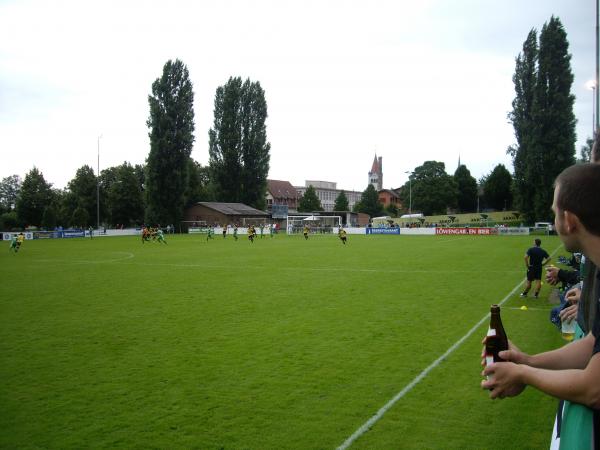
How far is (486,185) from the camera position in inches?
4092

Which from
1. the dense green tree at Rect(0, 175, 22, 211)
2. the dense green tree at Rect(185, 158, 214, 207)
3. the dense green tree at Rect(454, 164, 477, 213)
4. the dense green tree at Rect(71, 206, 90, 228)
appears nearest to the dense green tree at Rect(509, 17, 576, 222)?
the dense green tree at Rect(454, 164, 477, 213)

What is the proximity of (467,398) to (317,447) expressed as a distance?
2.50 m

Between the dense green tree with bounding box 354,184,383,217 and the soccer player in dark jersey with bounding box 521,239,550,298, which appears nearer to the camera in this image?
the soccer player in dark jersey with bounding box 521,239,550,298

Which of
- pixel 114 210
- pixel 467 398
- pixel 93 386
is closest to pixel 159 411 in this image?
pixel 93 386

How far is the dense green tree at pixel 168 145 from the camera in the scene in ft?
231

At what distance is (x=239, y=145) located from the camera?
84375 mm

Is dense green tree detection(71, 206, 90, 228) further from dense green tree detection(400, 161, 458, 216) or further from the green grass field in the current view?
the green grass field

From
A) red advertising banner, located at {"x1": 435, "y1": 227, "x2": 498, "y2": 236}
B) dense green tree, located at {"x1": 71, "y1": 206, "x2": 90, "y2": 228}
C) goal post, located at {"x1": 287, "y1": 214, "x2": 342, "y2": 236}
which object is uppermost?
dense green tree, located at {"x1": 71, "y1": 206, "x2": 90, "y2": 228}

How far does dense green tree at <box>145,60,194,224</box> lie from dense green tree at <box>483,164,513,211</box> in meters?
64.8

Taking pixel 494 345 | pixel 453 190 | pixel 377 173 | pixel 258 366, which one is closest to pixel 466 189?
pixel 453 190

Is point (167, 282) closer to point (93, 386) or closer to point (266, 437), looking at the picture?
point (93, 386)

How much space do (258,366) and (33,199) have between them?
8592 cm

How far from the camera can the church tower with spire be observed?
18225cm

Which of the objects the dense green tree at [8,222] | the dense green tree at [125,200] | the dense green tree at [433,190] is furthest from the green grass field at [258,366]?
the dense green tree at [433,190]
